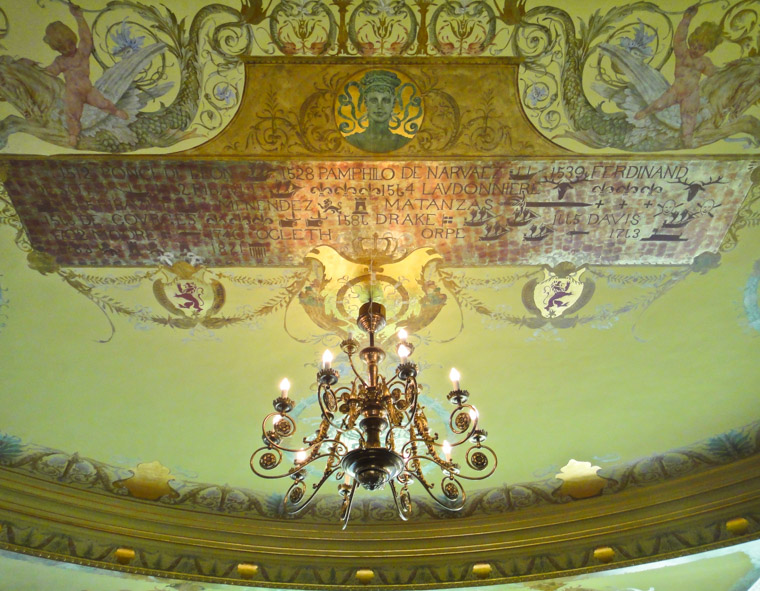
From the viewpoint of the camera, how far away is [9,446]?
5.55 m

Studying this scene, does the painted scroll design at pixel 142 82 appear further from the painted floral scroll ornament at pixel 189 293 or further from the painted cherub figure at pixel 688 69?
the painted cherub figure at pixel 688 69

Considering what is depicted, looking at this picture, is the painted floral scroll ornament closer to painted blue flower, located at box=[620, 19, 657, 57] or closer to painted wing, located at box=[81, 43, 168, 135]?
painted wing, located at box=[81, 43, 168, 135]

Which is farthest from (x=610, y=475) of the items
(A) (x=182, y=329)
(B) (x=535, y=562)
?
(A) (x=182, y=329)

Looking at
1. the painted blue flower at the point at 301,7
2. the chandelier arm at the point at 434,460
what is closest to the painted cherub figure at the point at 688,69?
the painted blue flower at the point at 301,7

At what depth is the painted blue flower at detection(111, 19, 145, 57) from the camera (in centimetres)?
360

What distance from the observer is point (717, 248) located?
4531mm

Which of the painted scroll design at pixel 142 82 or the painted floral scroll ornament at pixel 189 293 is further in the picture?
the painted floral scroll ornament at pixel 189 293

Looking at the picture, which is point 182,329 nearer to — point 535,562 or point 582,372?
point 582,372

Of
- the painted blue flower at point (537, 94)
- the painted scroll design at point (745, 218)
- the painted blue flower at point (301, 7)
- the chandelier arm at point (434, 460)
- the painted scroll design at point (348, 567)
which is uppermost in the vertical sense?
the painted blue flower at point (301, 7)

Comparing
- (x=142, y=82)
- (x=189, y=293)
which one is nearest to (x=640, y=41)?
(x=142, y=82)

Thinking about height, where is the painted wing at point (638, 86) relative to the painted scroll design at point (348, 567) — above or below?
above

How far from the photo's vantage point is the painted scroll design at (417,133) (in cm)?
385

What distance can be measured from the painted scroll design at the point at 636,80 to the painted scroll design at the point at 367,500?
3.09 meters

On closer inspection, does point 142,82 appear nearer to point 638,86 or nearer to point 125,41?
point 125,41
